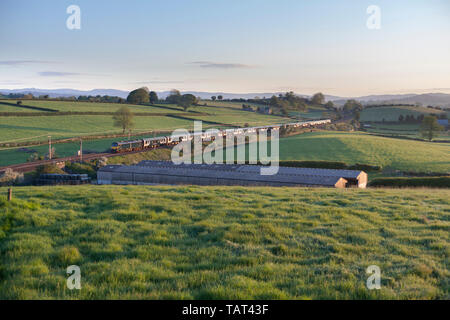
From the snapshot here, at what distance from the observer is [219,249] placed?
9844 millimetres

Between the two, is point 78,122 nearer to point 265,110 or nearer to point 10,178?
point 10,178

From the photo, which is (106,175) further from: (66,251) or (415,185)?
(415,185)

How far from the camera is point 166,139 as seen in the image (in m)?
73.6

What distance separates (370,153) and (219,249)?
203ft

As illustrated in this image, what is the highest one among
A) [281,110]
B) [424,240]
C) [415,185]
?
[281,110]

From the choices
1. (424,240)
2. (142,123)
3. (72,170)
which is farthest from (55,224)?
(142,123)

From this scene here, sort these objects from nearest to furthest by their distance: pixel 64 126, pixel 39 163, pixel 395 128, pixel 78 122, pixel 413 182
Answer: pixel 413 182 < pixel 39 163 < pixel 64 126 < pixel 78 122 < pixel 395 128

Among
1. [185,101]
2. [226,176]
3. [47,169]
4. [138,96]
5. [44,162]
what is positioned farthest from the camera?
[138,96]

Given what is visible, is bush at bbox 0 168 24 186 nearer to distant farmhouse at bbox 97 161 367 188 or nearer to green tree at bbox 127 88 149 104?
distant farmhouse at bbox 97 161 367 188

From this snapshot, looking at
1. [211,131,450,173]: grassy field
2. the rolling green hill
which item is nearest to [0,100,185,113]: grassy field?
[211,131,450,173]: grassy field

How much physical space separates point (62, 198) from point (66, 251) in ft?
28.3

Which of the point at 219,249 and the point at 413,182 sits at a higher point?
the point at 219,249

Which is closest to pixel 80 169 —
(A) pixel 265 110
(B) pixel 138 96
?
(B) pixel 138 96

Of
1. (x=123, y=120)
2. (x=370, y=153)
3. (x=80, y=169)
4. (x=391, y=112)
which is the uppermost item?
(x=391, y=112)
